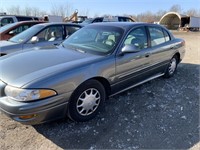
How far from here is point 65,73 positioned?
2695mm

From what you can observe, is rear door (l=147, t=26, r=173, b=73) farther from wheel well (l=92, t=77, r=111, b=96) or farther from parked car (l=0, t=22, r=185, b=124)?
wheel well (l=92, t=77, r=111, b=96)

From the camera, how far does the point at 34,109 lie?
7.91ft

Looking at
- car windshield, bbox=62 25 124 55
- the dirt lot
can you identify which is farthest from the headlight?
car windshield, bbox=62 25 124 55

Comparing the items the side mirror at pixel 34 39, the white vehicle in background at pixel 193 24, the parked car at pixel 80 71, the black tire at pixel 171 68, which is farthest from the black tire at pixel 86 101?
the white vehicle in background at pixel 193 24

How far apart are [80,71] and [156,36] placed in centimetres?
242

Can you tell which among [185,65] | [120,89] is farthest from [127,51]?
[185,65]

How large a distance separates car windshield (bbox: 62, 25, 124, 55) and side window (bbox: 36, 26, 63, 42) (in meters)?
2.36

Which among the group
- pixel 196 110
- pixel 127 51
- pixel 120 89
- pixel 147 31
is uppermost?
pixel 147 31

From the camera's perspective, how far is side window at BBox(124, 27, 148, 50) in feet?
12.3

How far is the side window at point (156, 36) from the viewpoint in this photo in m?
4.29

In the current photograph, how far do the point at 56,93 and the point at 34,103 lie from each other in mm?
305

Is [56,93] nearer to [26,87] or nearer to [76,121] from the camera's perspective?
[26,87]

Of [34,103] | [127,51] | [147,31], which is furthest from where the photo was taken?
[147,31]

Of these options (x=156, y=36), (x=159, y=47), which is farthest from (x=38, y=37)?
(x=159, y=47)
